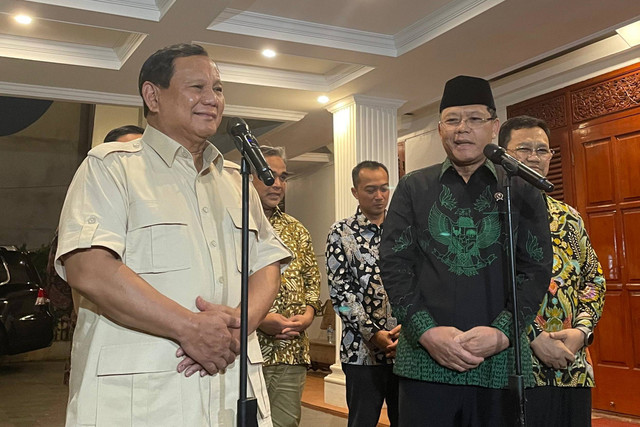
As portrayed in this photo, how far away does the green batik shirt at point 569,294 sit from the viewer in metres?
2.03

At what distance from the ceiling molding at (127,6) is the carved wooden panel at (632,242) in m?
3.89

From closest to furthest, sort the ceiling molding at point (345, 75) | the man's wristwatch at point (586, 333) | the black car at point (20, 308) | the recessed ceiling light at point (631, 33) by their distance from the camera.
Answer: the man's wristwatch at point (586, 333) < the recessed ceiling light at point (631, 33) < the ceiling molding at point (345, 75) < the black car at point (20, 308)

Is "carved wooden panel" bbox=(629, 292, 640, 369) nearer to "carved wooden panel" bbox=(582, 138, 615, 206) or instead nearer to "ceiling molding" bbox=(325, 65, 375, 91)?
"carved wooden panel" bbox=(582, 138, 615, 206)

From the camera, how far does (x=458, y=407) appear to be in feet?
5.86

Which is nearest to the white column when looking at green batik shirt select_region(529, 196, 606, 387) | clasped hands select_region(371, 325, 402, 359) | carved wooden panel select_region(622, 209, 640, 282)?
carved wooden panel select_region(622, 209, 640, 282)

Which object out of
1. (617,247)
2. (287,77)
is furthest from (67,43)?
(617,247)

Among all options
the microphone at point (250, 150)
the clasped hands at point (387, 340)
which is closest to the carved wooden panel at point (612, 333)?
the clasped hands at point (387, 340)

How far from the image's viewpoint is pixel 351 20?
5004 millimetres

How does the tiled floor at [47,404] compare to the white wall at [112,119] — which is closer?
the tiled floor at [47,404]

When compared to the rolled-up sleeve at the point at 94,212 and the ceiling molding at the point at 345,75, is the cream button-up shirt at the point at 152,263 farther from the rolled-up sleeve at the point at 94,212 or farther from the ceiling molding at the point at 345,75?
the ceiling molding at the point at 345,75

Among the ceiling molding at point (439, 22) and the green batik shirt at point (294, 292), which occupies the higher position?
the ceiling molding at point (439, 22)

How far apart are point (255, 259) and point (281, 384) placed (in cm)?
115

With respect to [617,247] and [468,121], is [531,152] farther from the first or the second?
[617,247]

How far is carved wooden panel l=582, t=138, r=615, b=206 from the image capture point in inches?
213
